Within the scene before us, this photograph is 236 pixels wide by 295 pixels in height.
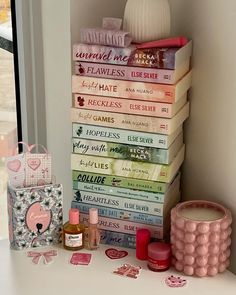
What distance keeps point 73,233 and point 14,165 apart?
0.22 meters

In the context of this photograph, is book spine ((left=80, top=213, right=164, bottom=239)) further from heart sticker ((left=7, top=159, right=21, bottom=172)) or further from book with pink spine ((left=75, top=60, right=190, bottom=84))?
Result: book with pink spine ((left=75, top=60, right=190, bottom=84))

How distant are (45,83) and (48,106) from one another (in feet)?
0.21

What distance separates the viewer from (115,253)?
1.48 meters

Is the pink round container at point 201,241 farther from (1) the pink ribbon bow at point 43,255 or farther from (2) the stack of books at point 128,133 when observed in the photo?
(1) the pink ribbon bow at point 43,255

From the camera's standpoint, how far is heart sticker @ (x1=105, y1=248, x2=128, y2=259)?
146 centimetres

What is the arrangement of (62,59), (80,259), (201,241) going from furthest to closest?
(62,59) → (80,259) → (201,241)

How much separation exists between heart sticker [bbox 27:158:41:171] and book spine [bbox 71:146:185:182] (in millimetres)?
84

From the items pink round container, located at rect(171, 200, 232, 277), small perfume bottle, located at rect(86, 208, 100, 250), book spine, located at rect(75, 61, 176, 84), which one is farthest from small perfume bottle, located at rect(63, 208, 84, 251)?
book spine, located at rect(75, 61, 176, 84)

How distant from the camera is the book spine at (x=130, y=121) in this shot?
54.8 inches

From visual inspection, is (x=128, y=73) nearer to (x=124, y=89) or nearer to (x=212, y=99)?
(x=124, y=89)

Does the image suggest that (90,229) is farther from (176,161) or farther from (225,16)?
(225,16)

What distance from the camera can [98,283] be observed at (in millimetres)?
1341

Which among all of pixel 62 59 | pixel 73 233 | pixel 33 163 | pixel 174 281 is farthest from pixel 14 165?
pixel 174 281

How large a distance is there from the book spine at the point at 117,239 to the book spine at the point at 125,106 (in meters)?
0.31
